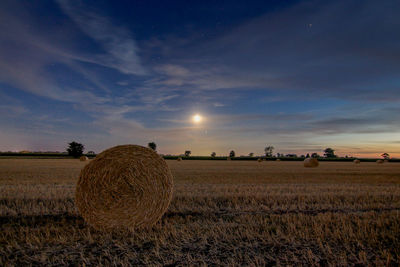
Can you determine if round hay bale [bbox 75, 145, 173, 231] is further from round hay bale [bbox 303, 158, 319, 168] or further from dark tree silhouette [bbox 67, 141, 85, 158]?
dark tree silhouette [bbox 67, 141, 85, 158]

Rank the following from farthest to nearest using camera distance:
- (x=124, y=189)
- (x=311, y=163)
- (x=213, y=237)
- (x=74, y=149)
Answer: (x=74, y=149) → (x=311, y=163) → (x=124, y=189) → (x=213, y=237)

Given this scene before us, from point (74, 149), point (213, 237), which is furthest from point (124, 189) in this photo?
point (74, 149)

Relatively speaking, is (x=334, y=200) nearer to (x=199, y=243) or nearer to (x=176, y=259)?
(x=199, y=243)

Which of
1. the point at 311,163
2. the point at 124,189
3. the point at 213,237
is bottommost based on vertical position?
the point at 213,237

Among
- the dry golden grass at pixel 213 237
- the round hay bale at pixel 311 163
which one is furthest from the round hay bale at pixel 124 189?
the round hay bale at pixel 311 163

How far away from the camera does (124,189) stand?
597cm

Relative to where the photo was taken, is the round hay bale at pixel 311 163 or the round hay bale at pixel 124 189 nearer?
the round hay bale at pixel 124 189

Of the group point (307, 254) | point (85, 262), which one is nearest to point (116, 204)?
point (85, 262)

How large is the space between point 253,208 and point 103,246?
421 cm

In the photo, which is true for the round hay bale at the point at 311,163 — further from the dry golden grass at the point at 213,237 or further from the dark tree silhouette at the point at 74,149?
the dark tree silhouette at the point at 74,149

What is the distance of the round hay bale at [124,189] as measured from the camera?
571cm

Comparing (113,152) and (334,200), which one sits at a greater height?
(113,152)

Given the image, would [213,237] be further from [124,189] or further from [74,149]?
[74,149]

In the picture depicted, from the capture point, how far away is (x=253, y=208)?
7242 millimetres
